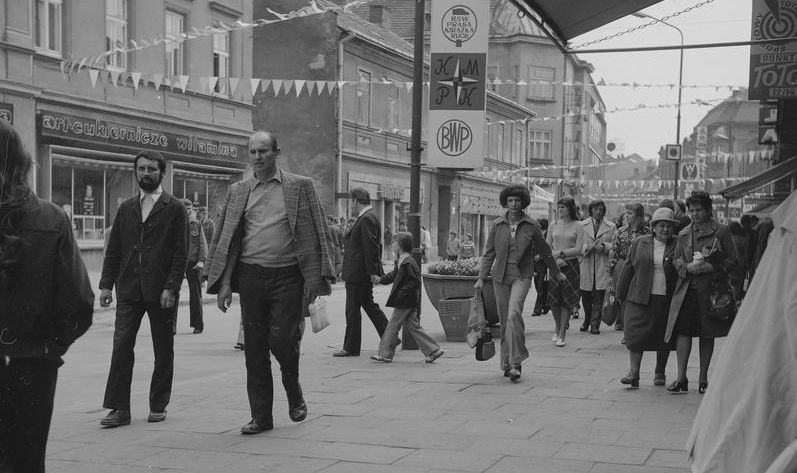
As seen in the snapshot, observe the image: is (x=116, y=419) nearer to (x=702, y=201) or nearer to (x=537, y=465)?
(x=537, y=465)

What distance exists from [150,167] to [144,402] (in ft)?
6.41

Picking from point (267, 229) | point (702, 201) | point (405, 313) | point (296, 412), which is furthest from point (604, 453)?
point (405, 313)

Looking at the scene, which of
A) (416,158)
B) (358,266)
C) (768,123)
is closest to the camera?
(358,266)

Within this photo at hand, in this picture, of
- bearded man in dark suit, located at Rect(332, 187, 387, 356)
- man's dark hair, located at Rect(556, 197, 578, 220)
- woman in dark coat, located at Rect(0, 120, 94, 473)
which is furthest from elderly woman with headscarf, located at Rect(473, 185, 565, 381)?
woman in dark coat, located at Rect(0, 120, 94, 473)

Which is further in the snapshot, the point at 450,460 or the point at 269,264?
the point at 269,264

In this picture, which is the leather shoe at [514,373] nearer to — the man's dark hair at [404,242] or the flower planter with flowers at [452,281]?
the man's dark hair at [404,242]

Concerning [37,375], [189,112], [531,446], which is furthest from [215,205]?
[37,375]

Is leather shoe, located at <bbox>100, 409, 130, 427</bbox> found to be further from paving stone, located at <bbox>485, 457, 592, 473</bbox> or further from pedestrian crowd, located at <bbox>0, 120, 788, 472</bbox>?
paving stone, located at <bbox>485, 457, 592, 473</bbox>

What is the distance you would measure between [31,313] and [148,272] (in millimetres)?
3721

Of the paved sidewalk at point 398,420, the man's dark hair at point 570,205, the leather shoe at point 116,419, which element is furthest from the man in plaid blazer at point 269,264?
the man's dark hair at point 570,205

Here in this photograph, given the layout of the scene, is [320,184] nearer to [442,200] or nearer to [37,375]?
[442,200]

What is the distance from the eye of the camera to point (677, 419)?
747cm

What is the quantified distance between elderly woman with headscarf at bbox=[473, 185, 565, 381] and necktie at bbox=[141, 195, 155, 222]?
329 centimetres

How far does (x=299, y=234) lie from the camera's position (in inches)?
274
